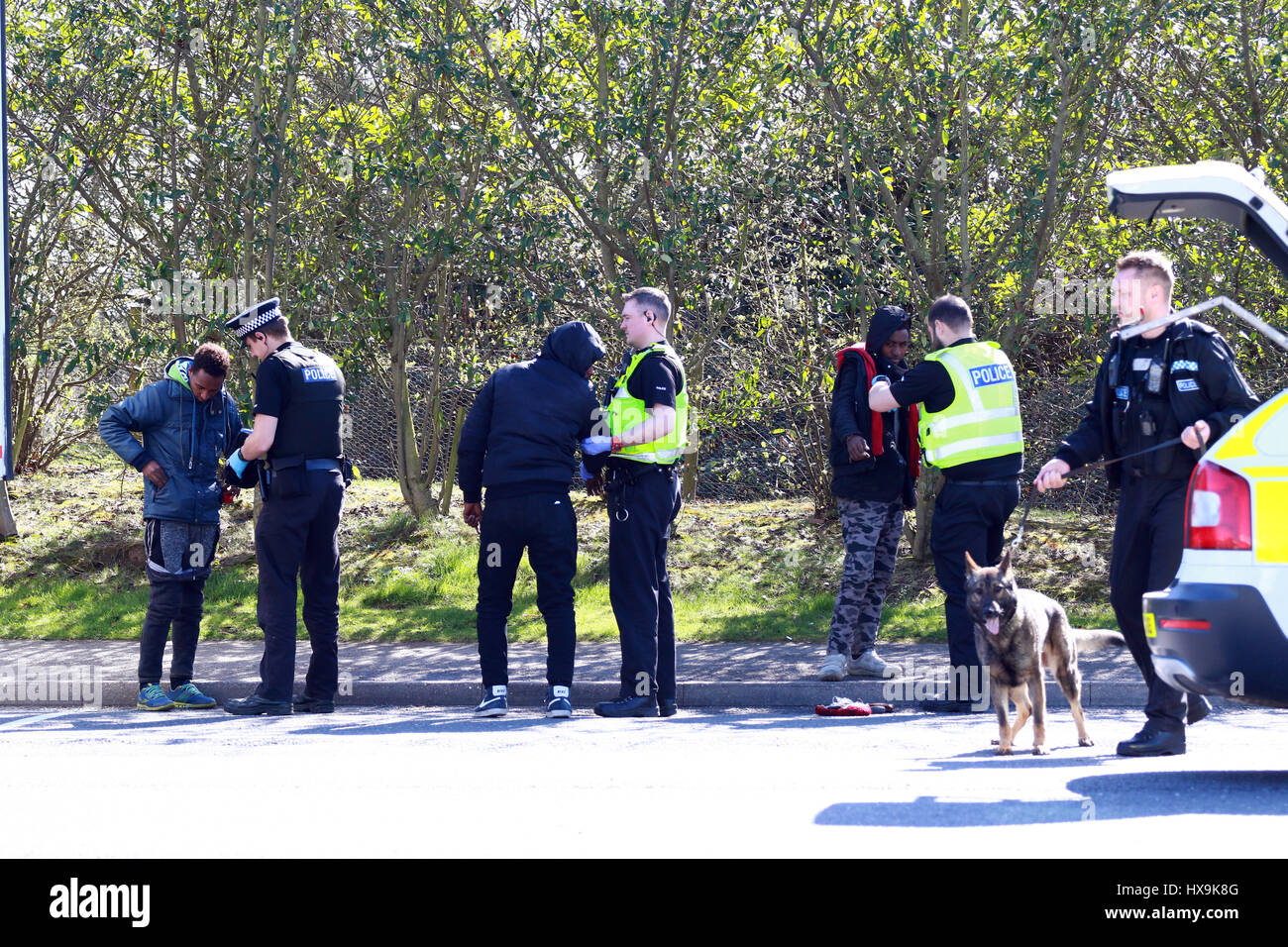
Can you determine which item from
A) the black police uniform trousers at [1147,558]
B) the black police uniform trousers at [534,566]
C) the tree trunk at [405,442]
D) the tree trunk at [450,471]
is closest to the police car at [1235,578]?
the black police uniform trousers at [1147,558]

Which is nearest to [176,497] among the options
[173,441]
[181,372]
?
[173,441]

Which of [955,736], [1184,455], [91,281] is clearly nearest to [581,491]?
[91,281]

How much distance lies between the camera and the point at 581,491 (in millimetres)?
17109

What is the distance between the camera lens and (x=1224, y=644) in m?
5.20

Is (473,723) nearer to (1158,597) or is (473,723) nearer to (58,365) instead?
(1158,597)

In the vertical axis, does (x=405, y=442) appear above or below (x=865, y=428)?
above

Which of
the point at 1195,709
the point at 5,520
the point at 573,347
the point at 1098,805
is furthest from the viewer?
the point at 5,520

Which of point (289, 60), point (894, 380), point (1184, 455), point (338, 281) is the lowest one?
point (1184, 455)

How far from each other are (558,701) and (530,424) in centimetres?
146

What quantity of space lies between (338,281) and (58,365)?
11.6 feet

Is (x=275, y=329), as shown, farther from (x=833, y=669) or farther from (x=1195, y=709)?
(x=1195, y=709)

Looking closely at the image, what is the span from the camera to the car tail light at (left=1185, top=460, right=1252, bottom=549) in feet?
17.0

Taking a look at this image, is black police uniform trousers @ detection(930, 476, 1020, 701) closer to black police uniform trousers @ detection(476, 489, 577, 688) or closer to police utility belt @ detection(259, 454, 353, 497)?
black police uniform trousers @ detection(476, 489, 577, 688)

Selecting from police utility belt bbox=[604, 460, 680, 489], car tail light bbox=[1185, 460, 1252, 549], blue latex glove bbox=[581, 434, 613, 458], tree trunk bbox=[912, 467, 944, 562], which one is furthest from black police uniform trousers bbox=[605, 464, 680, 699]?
tree trunk bbox=[912, 467, 944, 562]
